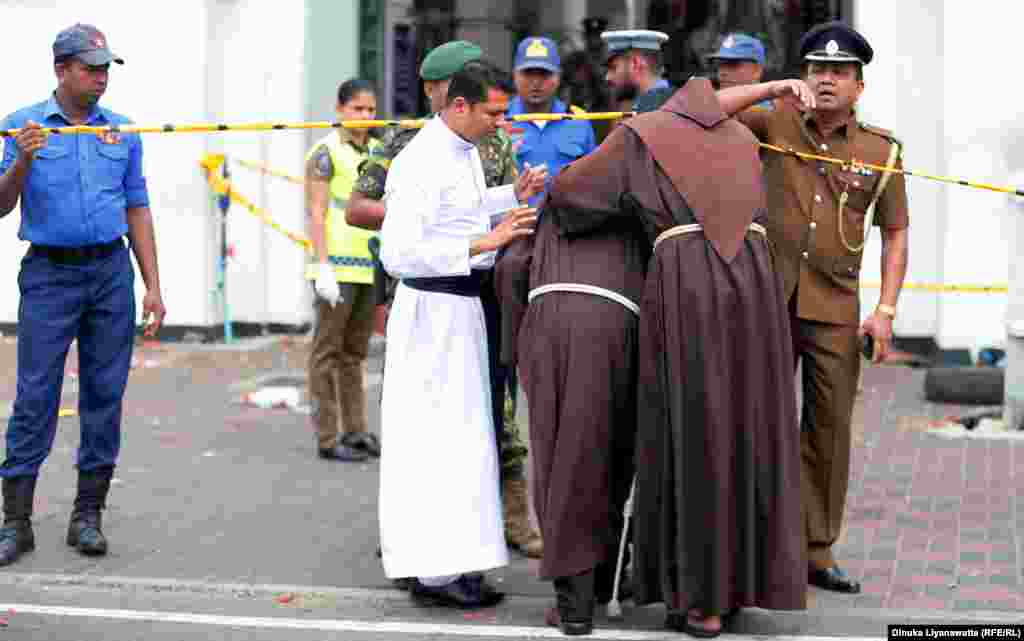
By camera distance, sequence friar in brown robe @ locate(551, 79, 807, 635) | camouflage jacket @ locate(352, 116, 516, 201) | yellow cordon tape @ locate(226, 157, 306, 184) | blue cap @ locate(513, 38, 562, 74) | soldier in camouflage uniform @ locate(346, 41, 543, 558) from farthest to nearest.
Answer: yellow cordon tape @ locate(226, 157, 306, 184) < blue cap @ locate(513, 38, 562, 74) < camouflage jacket @ locate(352, 116, 516, 201) < soldier in camouflage uniform @ locate(346, 41, 543, 558) < friar in brown robe @ locate(551, 79, 807, 635)

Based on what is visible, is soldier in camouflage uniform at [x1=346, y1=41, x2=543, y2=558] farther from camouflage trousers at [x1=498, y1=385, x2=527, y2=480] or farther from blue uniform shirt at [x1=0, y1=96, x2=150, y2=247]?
blue uniform shirt at [x1=0, y1=96, x2=150, y2=247]

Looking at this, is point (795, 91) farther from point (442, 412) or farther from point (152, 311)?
point (152, 311)

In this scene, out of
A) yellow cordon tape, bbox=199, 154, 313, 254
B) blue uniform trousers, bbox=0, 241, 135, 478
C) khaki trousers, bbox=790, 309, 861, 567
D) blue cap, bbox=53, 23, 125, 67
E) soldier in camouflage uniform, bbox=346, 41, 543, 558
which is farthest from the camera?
yellow cordon tape, bbox=199, 154, 313, 254

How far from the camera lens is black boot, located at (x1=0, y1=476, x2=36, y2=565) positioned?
7.18 metres

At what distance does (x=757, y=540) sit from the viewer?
593 centimetres

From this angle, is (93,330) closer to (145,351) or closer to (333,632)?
(333,632)

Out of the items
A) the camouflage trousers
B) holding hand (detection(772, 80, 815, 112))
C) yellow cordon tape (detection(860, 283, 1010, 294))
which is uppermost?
holding hand (detection(772, 80, 815, 112))

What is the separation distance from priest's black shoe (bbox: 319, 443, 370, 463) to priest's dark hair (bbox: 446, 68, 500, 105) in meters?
3.35

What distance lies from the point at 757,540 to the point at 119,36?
30.3 ft

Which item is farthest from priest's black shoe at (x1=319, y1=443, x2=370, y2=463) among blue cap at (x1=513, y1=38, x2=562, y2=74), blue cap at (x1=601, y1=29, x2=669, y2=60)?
blue cap at (x1=601, y1=29, x2=669, y2=60)

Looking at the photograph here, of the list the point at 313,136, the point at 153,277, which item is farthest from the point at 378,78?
the point at 153,277

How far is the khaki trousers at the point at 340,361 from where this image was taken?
30.8ft

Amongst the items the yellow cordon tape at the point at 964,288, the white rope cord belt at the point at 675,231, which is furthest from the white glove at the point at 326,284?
the yellow cordon tape at the point at 964,288

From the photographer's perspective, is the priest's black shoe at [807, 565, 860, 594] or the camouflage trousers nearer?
the priest's black shoe at [807, 565, 860, 594]
